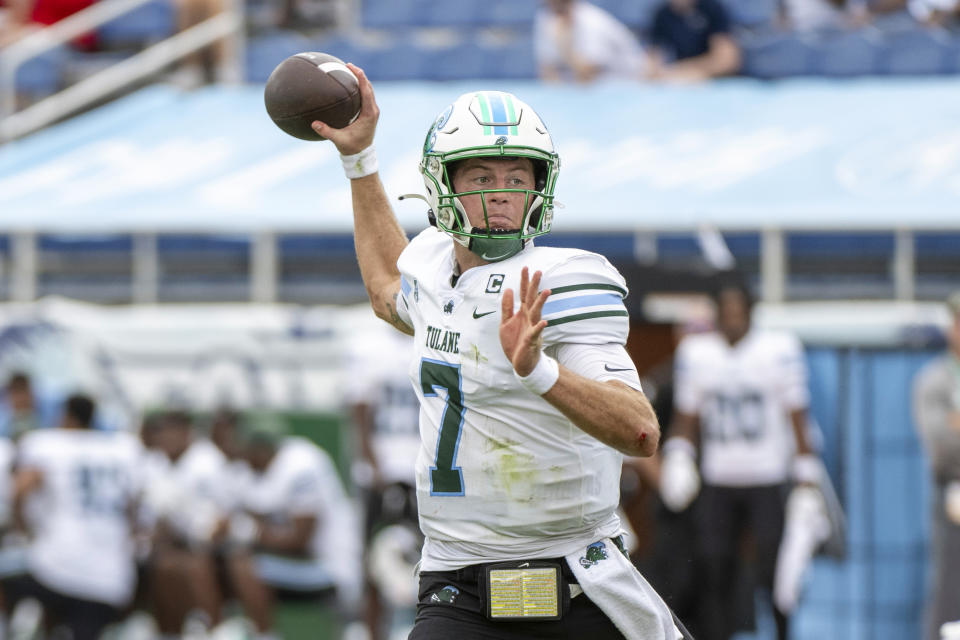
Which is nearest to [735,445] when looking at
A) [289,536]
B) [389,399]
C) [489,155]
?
[389,399]

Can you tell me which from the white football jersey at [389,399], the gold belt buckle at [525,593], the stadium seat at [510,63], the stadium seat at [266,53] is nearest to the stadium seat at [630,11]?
the stadium seat at [510,63]

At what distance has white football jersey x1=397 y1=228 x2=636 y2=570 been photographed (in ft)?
10.8

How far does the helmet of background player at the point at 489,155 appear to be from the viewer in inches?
135

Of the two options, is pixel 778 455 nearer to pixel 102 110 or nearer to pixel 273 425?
pixel 273 425

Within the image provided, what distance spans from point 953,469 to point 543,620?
14.2 feet

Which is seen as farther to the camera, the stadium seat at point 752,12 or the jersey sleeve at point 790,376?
the stadium seat at point 752,12

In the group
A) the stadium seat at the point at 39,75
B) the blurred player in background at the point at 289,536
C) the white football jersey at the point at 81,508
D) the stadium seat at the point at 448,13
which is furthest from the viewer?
the stadium seat at the point at 39,75

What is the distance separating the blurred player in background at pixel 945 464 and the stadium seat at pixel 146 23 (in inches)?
269

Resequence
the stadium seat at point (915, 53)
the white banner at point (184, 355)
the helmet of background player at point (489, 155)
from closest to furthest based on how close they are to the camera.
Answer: the helmet of background player at point (489, 155) < the white banner at point (184, 355) < the stadium seat at point (915, 53)

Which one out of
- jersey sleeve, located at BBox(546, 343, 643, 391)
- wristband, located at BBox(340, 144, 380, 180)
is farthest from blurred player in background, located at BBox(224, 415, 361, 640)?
jersey sleeve, located at BBox(546, 343, 643, 391)

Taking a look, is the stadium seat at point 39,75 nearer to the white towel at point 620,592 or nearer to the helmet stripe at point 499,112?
the helmet stripe at point 499,112

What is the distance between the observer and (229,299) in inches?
430

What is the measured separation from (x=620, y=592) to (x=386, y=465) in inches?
205

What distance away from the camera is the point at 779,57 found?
10148mm
